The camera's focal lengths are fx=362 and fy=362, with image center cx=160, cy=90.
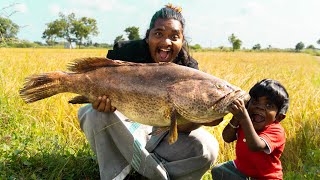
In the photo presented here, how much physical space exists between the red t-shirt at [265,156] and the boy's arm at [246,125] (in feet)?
0.32

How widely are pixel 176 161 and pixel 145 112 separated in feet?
2.81

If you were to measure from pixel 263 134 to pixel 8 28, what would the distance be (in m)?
4.02

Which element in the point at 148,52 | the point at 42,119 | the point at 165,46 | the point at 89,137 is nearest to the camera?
the point at 165,46

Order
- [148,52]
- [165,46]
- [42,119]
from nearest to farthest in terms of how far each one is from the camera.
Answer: [165,46], [148,52], [42,119]

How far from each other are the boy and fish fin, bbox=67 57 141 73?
3.35 feet

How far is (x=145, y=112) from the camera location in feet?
7.93

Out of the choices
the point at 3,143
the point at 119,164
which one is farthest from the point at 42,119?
the point at 119,164

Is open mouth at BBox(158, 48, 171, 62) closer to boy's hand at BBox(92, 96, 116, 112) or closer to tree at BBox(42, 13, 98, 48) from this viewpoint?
boy's hand at BBox(92, 96, 116, 112)

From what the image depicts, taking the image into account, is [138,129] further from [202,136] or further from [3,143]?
[3,143]

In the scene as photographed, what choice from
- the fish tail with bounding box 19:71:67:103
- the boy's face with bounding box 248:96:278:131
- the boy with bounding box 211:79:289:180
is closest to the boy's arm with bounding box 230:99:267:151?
the boy with bounding box 211:79:289:180

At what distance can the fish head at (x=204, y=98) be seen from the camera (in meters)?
2.26

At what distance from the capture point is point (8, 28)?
5.20m

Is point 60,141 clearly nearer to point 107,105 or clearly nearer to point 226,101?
point 107,105

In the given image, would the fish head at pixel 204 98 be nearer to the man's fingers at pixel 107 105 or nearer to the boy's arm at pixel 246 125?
the boy's arm at pixel 246 125
